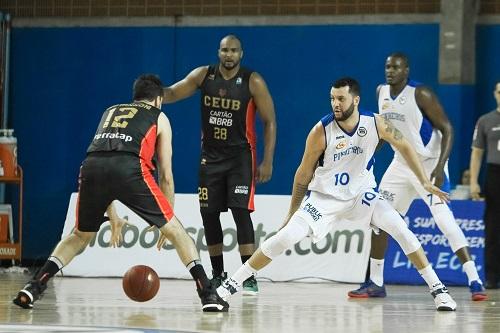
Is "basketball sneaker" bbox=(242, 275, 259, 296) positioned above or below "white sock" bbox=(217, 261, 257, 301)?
below

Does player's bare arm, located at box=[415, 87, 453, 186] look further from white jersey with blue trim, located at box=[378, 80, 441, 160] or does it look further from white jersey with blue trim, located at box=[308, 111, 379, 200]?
white jersey with blue trim, located at box=[308, 111, 379, 200]

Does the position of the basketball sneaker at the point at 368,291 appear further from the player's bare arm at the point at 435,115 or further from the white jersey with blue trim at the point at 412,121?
the white jersey with blue trim at the point at 412,121

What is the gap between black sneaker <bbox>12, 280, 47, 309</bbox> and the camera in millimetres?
9156

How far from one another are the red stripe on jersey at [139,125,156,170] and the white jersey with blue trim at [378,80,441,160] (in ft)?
10.4

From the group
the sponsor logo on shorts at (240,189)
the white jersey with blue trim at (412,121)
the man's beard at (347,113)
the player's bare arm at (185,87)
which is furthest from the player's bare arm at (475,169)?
the man's beard at (347,113)

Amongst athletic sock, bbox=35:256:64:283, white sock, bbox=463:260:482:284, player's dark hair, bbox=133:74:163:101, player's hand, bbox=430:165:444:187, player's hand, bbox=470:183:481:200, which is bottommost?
white sock, bbox=463:260:482:284

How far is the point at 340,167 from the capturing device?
9.83 metres

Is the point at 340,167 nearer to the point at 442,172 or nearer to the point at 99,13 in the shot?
the point at 442,172

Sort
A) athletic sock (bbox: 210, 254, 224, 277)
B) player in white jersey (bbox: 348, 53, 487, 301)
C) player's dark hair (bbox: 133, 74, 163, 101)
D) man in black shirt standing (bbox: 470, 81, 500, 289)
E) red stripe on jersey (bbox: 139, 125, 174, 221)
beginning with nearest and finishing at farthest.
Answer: red stripe on jersey (bbox: 139, 125, 174, 221) < player's dark hair (bbox: 133, 74, 163, 101) < player in white jersey (bbox: 348, 53, 487, 301) < athletic sock (bbox: 210, 254, 224, 277) < man in black shirt standing (bbox: 470, 81, 500, 289)

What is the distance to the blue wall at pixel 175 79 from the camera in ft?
51.6

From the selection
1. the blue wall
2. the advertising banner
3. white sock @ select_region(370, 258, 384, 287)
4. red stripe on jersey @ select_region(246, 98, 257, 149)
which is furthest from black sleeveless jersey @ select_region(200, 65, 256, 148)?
the blue wall

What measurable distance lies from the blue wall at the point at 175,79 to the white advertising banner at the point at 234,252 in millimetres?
2308

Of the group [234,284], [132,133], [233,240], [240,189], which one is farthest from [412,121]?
[132,133]

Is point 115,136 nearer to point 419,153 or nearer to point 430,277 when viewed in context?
point 430,277
